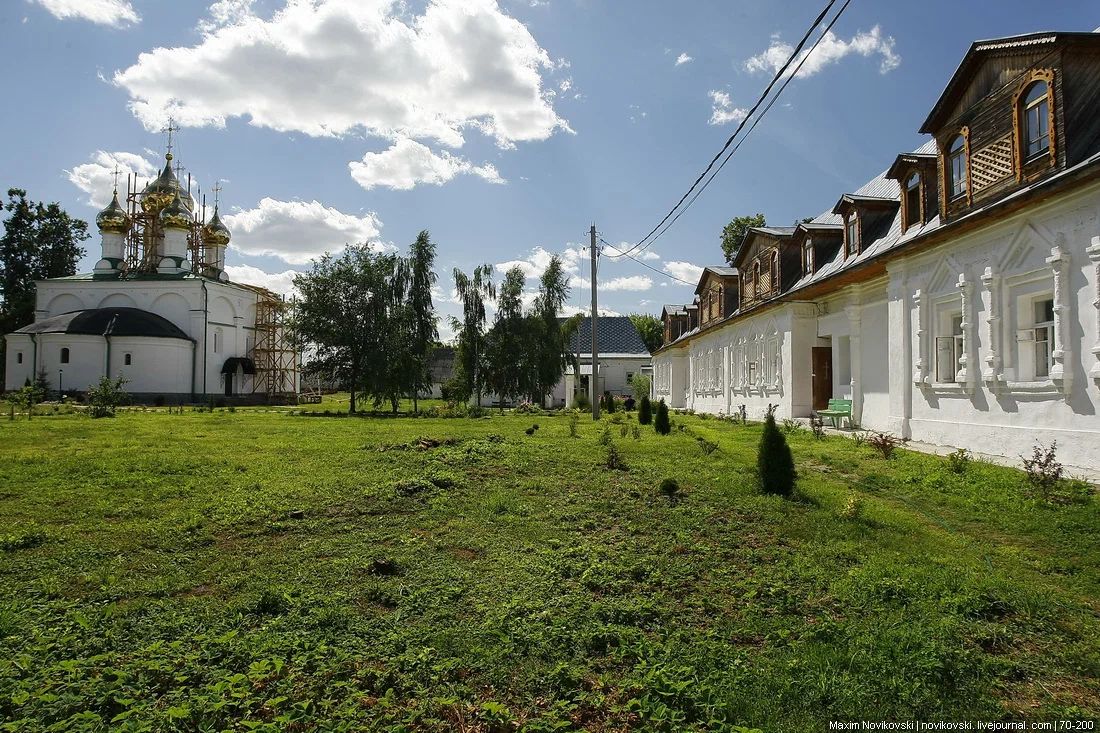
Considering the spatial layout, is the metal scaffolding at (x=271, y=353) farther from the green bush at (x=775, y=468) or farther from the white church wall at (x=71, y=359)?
the green bush at (x=775, y=468)

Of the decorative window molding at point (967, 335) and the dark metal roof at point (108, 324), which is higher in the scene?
the dark metal roof at point (108, 324)

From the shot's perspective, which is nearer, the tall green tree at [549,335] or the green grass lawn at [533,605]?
the green grass lawn at [533,605]

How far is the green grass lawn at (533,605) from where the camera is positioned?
3.35m

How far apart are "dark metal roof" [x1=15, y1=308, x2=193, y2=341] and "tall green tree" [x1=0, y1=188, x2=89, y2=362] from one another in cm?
940

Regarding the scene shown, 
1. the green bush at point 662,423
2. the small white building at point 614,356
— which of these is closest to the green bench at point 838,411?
the green bush at point 662,423

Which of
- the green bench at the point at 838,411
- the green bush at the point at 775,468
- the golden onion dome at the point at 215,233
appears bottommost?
the green bush at the point at 775,468

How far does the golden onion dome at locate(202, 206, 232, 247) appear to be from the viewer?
5675 centimetres

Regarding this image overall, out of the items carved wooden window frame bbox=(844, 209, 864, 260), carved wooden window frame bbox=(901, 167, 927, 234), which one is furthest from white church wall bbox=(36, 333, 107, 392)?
carved wooden window frame bbox=(901, 167, 927, 234)

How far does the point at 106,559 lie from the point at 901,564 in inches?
266

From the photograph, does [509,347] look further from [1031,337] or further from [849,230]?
[1031,337]

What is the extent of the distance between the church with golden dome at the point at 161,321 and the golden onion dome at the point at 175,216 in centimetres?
9

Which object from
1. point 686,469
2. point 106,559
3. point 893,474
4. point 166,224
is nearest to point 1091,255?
point 893,474

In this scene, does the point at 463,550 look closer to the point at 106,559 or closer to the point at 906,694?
the point at 106,559

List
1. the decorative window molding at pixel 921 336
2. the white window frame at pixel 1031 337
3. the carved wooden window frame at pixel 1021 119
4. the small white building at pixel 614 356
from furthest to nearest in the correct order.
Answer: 1. the small white building at pixel 614 356
2. the decorative window molding at pixel 921 336
3. the white window frame at pixel 1031 337
4. the carved wooden window frame at pixel 1021 119
